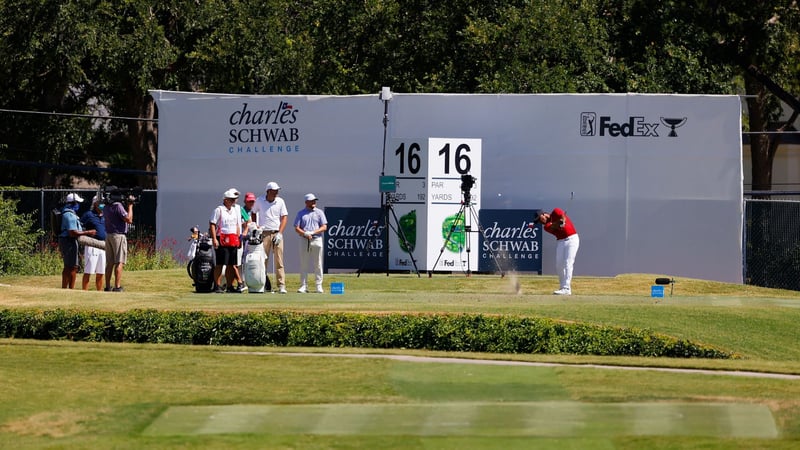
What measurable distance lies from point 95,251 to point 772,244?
47.5 ft

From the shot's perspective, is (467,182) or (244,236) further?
(467,182)

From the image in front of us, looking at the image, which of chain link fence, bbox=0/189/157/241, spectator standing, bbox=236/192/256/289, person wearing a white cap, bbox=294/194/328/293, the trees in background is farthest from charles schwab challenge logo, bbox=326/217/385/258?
Result: chain link fence, bbox=0/189/157/241

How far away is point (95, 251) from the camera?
2289cm

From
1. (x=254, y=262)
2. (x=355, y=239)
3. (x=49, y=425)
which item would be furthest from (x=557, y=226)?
(x=49, y=425)

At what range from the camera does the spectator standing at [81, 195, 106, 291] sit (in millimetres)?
22828

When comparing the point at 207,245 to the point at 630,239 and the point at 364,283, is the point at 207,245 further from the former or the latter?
the point at 630,239

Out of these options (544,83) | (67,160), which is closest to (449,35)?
(544,83)

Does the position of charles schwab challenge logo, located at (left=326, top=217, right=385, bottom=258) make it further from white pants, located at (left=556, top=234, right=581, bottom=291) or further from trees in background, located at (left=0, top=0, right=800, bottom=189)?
trees in background, located at (left=0, top=0, right=800, bottom=189)

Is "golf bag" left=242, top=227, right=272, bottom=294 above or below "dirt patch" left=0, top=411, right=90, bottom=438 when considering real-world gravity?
above

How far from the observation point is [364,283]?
2488 cm

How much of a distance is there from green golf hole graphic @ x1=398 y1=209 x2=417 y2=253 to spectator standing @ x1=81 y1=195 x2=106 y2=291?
615 cm

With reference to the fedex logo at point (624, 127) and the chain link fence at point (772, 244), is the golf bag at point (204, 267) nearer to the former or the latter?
the fedex logo at point (624, 127)

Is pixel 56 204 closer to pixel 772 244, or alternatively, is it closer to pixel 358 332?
pixel 772 244

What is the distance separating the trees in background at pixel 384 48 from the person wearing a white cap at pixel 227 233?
44.6ft
